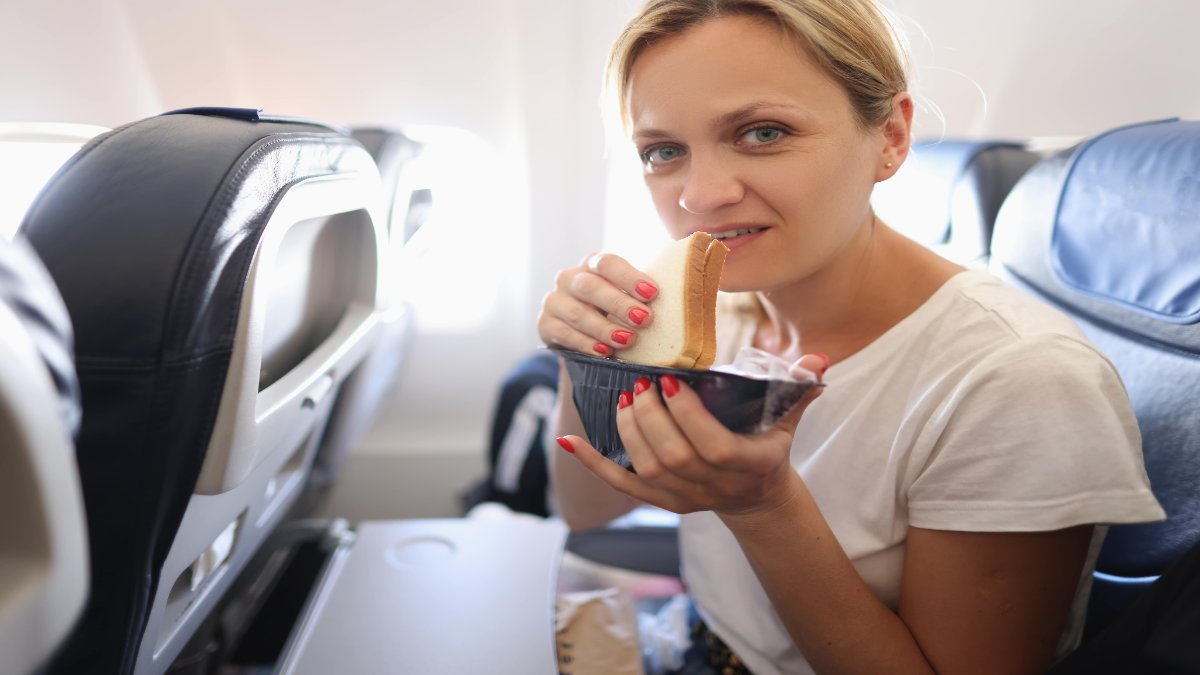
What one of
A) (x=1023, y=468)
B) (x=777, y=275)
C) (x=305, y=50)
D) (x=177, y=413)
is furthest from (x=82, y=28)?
(x=1023, y=468)

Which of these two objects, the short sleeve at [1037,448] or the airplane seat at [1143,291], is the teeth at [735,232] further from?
the airplane seat at [1143,291]

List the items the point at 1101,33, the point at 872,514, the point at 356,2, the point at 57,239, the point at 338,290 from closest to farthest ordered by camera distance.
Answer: the point at 57,239 → the point at 872,514 → the point at 338,290 → the point at 1101,33 → the point at 356,2

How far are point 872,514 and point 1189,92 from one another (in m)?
1.23

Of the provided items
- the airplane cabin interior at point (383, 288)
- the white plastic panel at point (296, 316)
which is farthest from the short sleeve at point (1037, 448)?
the white plastic panel at point (296, 316)

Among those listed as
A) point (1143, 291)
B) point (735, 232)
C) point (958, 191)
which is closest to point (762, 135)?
point (735, 232)

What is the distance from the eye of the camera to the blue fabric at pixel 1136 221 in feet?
2.44

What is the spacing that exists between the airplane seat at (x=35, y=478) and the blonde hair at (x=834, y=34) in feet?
2.39

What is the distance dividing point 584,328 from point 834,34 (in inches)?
19.1

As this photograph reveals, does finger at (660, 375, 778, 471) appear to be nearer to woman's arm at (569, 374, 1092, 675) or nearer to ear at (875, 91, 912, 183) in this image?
woman's arm at (569, 374, 1092, 675)

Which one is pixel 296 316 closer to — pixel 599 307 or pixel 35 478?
pixel 599 307

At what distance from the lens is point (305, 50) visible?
1741mm

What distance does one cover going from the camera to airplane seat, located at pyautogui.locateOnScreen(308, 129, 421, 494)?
1229mm

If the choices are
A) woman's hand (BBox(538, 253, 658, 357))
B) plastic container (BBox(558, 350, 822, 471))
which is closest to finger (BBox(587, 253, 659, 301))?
woman's hand (BBox(538, 253, 658, 357))

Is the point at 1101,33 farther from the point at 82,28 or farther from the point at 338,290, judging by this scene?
the point at 82,28
